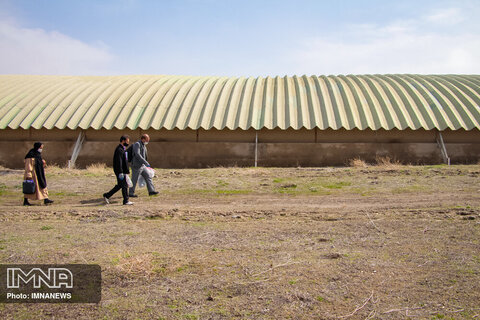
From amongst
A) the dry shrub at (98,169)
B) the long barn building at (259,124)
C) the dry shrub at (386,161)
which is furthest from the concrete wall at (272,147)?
the dry shrub at (98,169)

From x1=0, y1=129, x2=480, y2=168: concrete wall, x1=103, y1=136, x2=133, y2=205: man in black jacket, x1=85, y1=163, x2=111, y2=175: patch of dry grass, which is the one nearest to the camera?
x1=103, y1=136, x2=133, y2=205: man in black jacket

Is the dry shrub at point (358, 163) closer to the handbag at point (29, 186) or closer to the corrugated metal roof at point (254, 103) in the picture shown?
the corrugated metal roof at point (254, 103)

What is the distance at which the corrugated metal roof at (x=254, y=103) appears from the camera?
17.3 m

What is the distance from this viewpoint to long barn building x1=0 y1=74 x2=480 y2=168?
1711 cm

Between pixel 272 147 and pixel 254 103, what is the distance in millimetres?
2631

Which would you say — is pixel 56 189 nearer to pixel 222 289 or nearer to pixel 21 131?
pixel 21 131

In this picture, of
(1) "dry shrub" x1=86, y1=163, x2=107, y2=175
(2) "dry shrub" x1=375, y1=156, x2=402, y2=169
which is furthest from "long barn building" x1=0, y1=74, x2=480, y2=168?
(1) "dry shrub" x1=86, y1=163, x2=107, y2=175

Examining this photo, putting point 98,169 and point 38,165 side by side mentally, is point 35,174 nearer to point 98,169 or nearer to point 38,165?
point 38,165

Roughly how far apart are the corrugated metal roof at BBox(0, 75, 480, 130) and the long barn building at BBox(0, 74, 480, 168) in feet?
0.17

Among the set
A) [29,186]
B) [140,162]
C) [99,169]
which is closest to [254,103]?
[99,169]

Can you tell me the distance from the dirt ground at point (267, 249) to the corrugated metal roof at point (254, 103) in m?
6.00

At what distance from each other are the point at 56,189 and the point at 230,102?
8999 millimetres

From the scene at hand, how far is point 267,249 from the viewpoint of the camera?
628 cm

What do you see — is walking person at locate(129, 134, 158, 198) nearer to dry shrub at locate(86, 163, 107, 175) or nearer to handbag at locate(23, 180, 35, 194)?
handbag at locate(23, 180, 35, 194)
